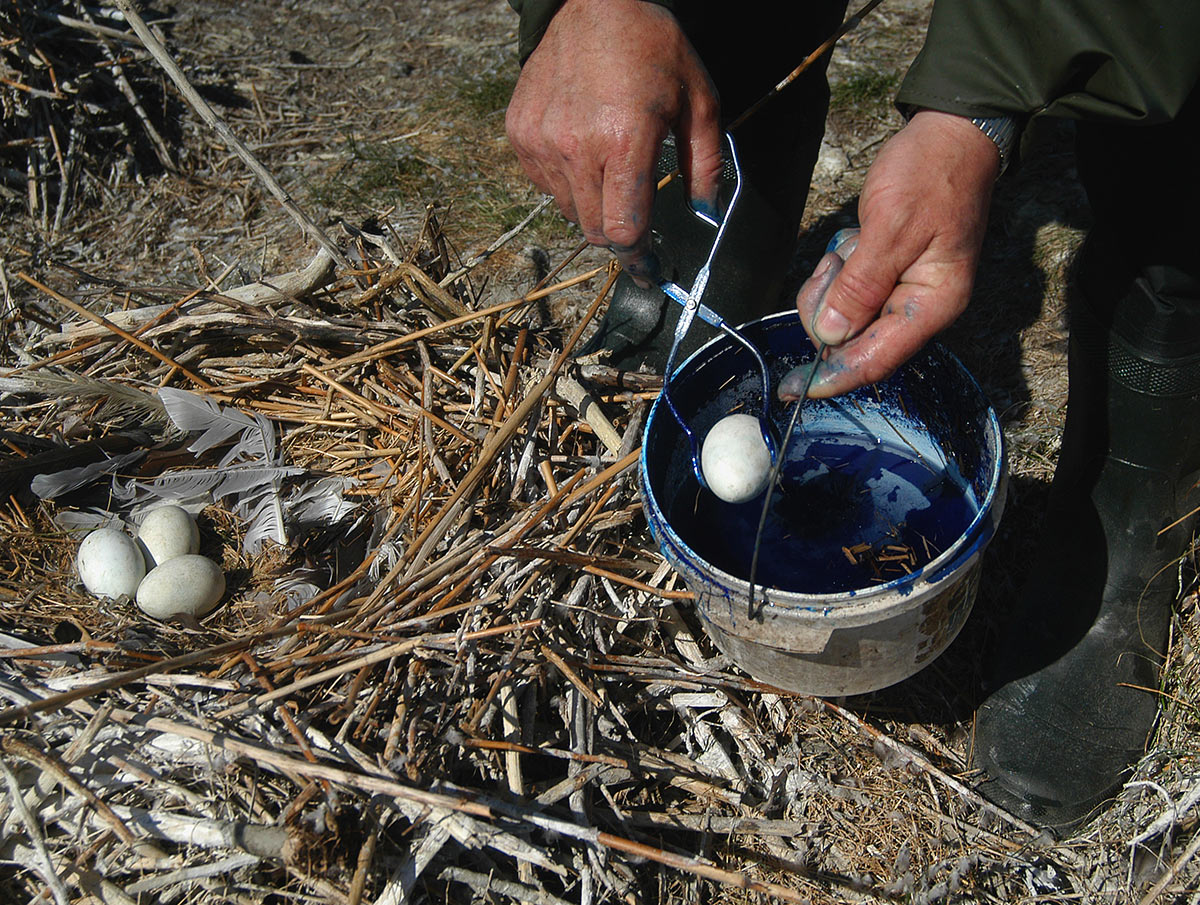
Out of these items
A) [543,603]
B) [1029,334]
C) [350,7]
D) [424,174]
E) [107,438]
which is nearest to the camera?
[543,603]

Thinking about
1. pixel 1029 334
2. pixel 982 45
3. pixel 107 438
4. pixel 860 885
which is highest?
pixel 982 45

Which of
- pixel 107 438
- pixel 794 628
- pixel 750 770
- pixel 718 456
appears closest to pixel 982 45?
pixel 718 456

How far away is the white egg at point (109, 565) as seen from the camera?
6.95ft

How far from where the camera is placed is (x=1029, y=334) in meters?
2.73

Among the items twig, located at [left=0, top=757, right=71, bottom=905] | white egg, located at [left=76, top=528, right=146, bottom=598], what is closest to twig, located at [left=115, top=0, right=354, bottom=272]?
white egg, located at [left=76, top=528, right=146, bottom=598]

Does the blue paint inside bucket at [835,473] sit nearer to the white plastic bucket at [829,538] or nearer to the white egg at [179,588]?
the white plastic bucket at [829,538]

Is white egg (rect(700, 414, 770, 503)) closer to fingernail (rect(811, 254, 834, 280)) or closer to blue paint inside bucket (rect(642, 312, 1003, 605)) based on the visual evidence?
blue paint inside bucket (rect(642, 312, 1003, 605))

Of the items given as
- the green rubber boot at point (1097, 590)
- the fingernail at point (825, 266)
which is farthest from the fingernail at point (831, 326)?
the green rubber boot at point (1097, 590)

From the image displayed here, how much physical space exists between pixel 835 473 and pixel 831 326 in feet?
2.29

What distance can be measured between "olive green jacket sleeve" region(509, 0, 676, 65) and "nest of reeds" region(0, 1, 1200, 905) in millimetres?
717

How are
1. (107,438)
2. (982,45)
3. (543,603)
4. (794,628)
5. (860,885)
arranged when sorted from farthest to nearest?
(107,438) → (543,603) → (860,885) → (794,628) → (982,45)

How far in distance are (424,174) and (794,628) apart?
2797 mm

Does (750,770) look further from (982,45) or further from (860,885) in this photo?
(982,45)

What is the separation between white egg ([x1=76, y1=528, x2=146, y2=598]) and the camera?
2119mm
